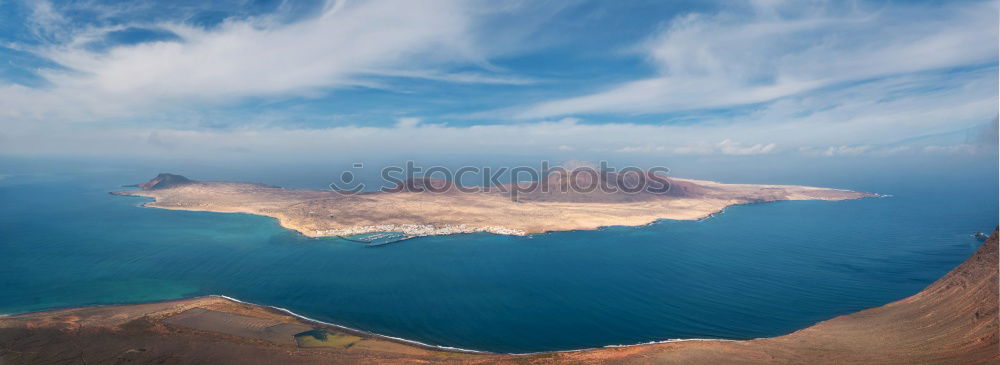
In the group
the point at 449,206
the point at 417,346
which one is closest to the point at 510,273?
the point at 417,346

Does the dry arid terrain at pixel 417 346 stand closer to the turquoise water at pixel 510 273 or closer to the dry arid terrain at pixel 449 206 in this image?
the turquoise water at pixel 510 273

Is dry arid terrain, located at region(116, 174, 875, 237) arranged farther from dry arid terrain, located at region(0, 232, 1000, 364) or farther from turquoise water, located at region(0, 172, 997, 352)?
dry arid terrain, located at region(0, 232, 1000, 364)

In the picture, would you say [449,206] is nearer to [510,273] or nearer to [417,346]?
[510,273]

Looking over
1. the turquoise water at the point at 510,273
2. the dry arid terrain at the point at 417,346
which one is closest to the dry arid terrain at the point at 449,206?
the turquoise water at the point at 510,273

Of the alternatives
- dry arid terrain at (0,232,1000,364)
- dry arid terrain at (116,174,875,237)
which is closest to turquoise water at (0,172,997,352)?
dry arid terrain at (0,232,1000,364)

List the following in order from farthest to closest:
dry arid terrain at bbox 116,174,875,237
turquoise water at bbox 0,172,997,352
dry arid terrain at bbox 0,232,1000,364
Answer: dry arid terrain at bbox 116,174,875,237
turquoise water at bbox 0,172,997,352
dry arid terrain at bbox 0,232,1000,364

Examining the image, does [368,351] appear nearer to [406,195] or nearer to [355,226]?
[355,226]
